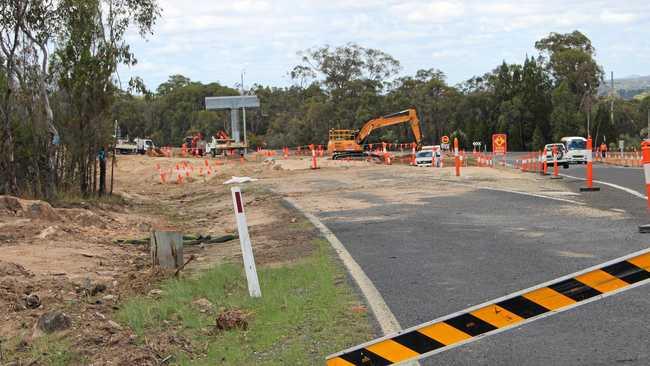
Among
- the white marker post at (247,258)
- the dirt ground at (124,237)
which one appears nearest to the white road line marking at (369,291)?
the dirt ground at (124,237)

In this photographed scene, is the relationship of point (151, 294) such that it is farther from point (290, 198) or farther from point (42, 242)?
point (290, 198)

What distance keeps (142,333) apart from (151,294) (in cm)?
237

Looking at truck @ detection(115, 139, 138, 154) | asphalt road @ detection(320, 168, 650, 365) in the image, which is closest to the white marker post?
asphalt road @ detection(320, 168, 650, 365)

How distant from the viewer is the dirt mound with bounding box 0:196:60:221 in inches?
685

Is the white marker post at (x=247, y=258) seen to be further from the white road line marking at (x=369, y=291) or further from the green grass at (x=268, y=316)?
the white road line marking at (x=369, y=291)

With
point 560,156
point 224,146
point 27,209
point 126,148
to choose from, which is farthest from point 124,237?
point 126,148

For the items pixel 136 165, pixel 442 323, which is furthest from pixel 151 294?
pixel 136 165

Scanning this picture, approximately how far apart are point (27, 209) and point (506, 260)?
11.6 meters

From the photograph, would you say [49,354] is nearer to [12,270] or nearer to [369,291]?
[369,291]

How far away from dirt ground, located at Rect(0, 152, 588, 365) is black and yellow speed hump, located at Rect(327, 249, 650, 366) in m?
2.57

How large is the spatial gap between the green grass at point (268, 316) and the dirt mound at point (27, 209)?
813 centimetres

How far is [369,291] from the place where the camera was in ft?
27.6

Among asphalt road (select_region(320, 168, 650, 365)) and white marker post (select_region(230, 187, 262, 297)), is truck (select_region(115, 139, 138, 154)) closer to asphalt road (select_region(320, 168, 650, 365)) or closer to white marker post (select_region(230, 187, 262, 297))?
asphalt road (select_region(320, 168, 650, 365))

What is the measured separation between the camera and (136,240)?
16.0 metres
